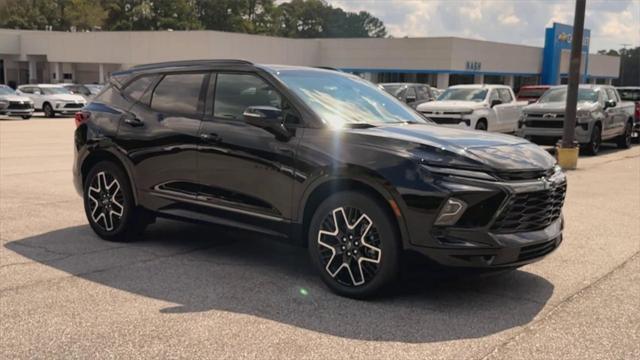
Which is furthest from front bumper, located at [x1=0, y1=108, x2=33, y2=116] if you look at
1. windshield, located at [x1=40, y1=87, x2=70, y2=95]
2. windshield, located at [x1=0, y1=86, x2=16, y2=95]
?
windshield, located at [x1=40, y1=87, x2=70, y2=95]

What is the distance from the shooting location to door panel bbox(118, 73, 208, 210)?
611 cm

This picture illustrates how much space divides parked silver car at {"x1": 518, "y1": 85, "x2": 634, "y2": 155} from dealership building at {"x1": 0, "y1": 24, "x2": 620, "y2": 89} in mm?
35176

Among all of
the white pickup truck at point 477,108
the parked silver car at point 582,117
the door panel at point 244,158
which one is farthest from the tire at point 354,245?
the parked silver car at point 582,117

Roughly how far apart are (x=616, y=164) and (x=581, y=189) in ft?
16.0

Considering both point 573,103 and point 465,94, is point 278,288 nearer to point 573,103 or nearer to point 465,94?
point 573,103

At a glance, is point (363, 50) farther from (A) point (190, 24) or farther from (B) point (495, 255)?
(B) point (495, 255)

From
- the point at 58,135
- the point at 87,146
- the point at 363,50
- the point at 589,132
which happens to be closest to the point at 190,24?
the point at 363,50

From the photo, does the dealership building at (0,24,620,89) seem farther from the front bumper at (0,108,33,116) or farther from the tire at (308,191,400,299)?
the tire at (308,191,400,299)

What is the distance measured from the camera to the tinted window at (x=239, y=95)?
5.76 m

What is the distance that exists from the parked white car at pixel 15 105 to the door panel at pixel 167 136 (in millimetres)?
26643

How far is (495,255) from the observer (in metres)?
4.70

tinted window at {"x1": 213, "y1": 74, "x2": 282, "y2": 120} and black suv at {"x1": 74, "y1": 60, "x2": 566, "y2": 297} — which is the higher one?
tinted window at {"x1": 213, "y1": 74, "x2": 282, "y2": 120}

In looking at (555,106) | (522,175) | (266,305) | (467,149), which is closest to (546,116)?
(555,106)

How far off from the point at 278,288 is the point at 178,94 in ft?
7.28
